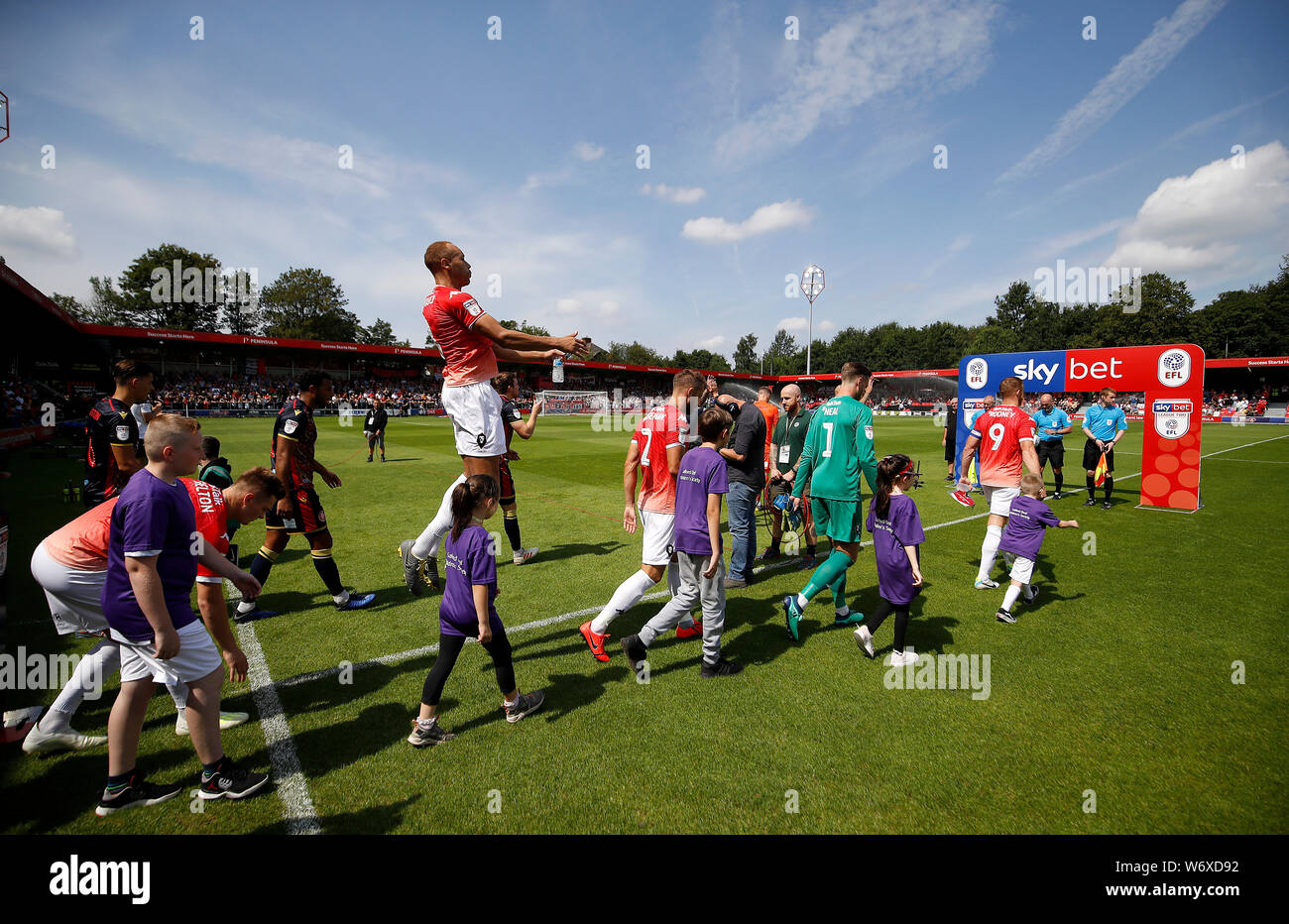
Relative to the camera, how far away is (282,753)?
3.25 m

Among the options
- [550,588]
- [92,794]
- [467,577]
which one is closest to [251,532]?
[550,588]

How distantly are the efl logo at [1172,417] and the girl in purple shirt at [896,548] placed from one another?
10822mm

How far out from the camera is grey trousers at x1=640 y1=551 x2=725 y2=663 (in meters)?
4.09

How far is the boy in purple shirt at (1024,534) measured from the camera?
17.5 feet

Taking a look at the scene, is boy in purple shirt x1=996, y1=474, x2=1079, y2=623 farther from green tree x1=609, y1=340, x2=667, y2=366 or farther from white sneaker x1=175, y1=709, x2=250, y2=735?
green tree x1=609, y1=340, x2=667, y2=366

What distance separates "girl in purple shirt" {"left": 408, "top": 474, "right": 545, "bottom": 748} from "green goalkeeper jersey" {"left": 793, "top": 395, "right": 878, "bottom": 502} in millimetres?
3342

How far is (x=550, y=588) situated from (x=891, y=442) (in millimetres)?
23605

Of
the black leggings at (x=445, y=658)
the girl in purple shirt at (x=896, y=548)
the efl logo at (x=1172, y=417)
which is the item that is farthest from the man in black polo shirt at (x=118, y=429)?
the efl logo at (x=1172, y=417)

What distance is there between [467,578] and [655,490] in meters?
1.92

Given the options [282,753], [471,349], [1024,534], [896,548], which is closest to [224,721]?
[282,753]

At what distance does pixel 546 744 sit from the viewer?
3.32 metres
